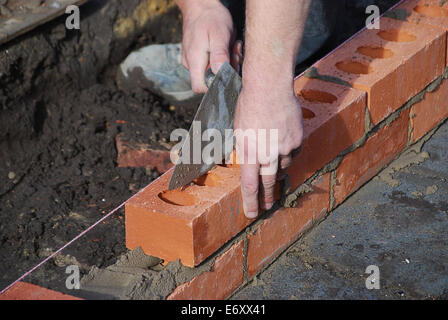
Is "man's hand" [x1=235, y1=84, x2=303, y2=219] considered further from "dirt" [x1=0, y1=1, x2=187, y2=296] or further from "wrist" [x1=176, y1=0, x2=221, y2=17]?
"dirt" [x1=0, y1=1, x2=187, y2=296]

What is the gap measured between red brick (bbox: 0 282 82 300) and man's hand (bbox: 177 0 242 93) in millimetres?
1077

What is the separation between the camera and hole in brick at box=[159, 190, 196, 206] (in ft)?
8.96

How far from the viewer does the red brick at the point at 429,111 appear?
3662 mm

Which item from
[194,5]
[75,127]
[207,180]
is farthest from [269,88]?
[75,127]

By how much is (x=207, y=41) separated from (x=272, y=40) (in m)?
0.61

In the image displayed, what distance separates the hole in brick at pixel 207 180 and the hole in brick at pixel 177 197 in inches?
4.1

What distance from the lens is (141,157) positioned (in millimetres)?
4188

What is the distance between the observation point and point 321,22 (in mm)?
4309

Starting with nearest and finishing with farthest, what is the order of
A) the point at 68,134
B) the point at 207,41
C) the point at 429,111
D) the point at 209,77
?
1. the point at 209,77
2. the point at 207,41
3. the point at 429,111
4. the point at 68,134

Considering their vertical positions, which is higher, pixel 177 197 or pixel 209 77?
pixel 209 77

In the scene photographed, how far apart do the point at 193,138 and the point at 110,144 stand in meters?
1.71

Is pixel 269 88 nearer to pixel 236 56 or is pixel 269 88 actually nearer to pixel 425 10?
pixel 236 56

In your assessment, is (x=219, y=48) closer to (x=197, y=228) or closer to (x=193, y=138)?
(x=193, y=138)
